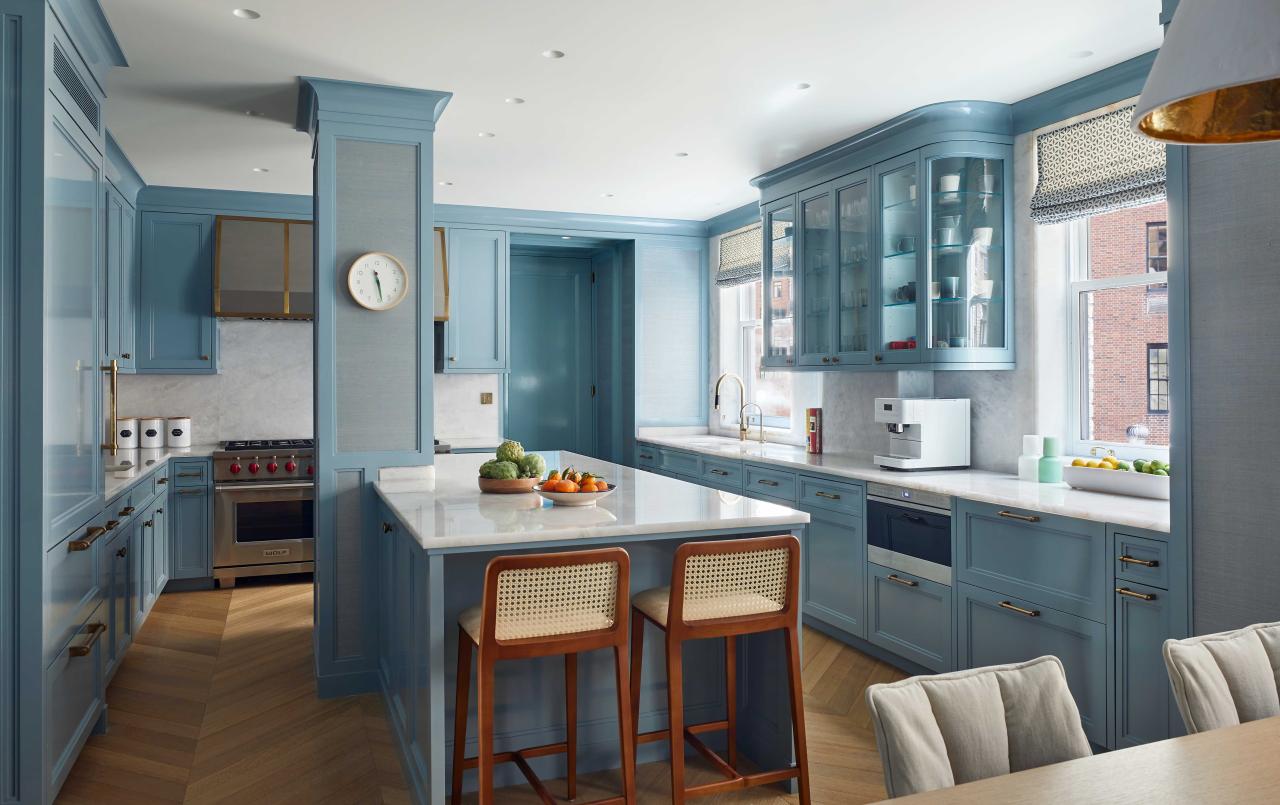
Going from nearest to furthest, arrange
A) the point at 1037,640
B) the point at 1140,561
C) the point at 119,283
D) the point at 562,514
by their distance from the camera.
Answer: the point at 1140,561, the point at 562,514, the point at 1037,640, the point at 119,283

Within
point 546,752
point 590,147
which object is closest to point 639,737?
point 546,752

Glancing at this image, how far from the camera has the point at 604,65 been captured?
3.52 metres

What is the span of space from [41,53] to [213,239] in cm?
356

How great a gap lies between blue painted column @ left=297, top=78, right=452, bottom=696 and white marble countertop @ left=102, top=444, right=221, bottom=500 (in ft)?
2.95

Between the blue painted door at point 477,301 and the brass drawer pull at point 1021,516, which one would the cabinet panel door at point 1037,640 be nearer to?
the brass drawer pull at point 1021,516

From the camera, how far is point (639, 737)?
2.95 metres

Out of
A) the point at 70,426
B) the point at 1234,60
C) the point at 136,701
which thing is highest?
the point at 1234,60

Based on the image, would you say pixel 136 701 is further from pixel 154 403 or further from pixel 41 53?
pixel 154 403

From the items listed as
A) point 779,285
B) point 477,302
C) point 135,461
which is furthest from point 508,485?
point 477,302

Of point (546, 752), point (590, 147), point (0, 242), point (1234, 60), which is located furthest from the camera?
point (590, 147)

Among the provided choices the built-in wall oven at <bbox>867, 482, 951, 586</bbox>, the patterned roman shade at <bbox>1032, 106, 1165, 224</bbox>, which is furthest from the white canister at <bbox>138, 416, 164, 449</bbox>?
the patterned roman shade at <bbox>1032, 106, 1165, 224</bbox>

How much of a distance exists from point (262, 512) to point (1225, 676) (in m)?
5.38

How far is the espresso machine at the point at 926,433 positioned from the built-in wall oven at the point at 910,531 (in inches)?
10.3

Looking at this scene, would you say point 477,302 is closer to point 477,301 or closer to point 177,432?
point 477,301
